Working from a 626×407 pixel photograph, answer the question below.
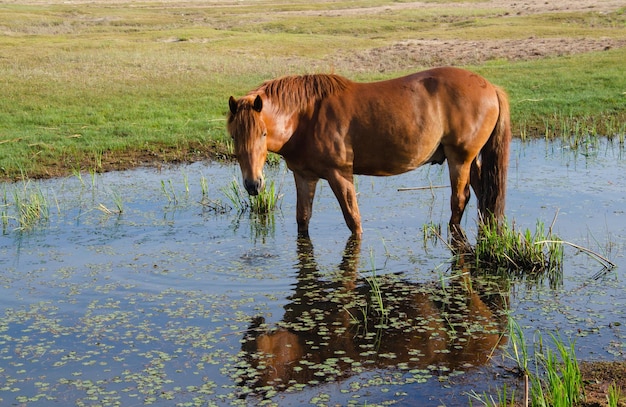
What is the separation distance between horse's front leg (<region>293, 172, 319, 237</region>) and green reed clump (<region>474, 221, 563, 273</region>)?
1.69 metres

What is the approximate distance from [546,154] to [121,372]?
28.0 feet

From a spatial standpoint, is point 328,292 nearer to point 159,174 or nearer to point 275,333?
point 275,333

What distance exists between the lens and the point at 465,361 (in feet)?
16.9

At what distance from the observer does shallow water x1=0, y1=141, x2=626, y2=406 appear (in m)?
4.95

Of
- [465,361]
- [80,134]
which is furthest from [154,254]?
[80,134]

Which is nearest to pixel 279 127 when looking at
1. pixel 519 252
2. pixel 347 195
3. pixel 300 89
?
pixel 300 89

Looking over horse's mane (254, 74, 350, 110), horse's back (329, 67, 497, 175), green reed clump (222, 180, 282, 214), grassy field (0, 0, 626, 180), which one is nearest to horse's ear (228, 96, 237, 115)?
horse's mane (254, 74, 350, 110)

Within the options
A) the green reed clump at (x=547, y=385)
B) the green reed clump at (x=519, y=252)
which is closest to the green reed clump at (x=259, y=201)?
the green reed clump at (x=519, y=252)

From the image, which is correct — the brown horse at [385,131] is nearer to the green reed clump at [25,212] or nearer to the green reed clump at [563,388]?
the green reed clump at [25,212]

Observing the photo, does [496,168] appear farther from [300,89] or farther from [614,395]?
[614,395]

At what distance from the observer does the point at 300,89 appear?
756 cm

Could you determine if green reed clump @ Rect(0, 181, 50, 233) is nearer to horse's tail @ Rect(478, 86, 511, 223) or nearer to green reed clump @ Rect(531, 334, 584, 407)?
horse's tail @ Rect(478, 86, 511, 223)

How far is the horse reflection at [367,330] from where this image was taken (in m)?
5.14

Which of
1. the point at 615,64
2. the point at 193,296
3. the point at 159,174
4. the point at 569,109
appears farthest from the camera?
the point at 615,64
